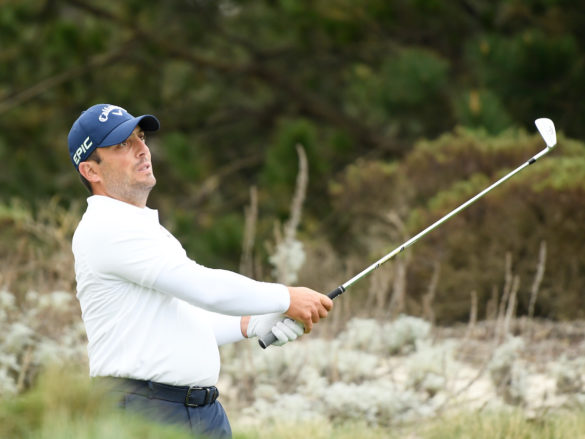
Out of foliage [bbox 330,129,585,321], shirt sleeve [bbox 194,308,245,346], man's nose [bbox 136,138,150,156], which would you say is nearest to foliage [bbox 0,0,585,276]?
foliage [bbox 330,129,585,321]

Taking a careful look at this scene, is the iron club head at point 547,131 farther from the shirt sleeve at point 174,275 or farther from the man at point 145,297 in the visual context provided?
the shirt sleeve at point 174,275

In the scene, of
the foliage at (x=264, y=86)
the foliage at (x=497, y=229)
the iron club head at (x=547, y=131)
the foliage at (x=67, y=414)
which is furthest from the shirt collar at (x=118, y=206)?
the foliage at (x=264, y=86)

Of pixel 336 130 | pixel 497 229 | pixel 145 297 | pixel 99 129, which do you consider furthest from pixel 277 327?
pixel 336 130

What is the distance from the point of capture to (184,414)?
11.5 feet

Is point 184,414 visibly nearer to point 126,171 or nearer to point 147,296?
point 147,296

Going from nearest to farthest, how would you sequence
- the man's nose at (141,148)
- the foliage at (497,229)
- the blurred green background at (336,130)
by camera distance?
1. the man's nose at (141,148)
2. the foliage at (497,229)
3. the blurred green background at (336,130)

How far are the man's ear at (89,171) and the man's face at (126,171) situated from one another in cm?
1

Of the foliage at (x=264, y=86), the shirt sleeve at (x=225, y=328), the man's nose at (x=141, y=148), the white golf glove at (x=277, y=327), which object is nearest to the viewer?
the white golf glove at (x=277, y=327)

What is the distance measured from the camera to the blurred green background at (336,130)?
27.5ft

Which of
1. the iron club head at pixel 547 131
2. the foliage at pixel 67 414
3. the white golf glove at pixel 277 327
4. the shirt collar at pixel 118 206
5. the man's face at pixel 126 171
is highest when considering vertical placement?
the iron club head at pixel 547 131

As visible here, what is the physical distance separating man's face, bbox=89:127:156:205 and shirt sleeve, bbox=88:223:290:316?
10.5 inches

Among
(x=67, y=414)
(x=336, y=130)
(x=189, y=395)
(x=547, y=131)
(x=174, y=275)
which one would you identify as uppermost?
(x=336, y=130)

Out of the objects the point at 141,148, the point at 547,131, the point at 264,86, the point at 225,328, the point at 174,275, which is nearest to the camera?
the point at 174,275

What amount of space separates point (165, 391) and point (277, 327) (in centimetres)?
46
